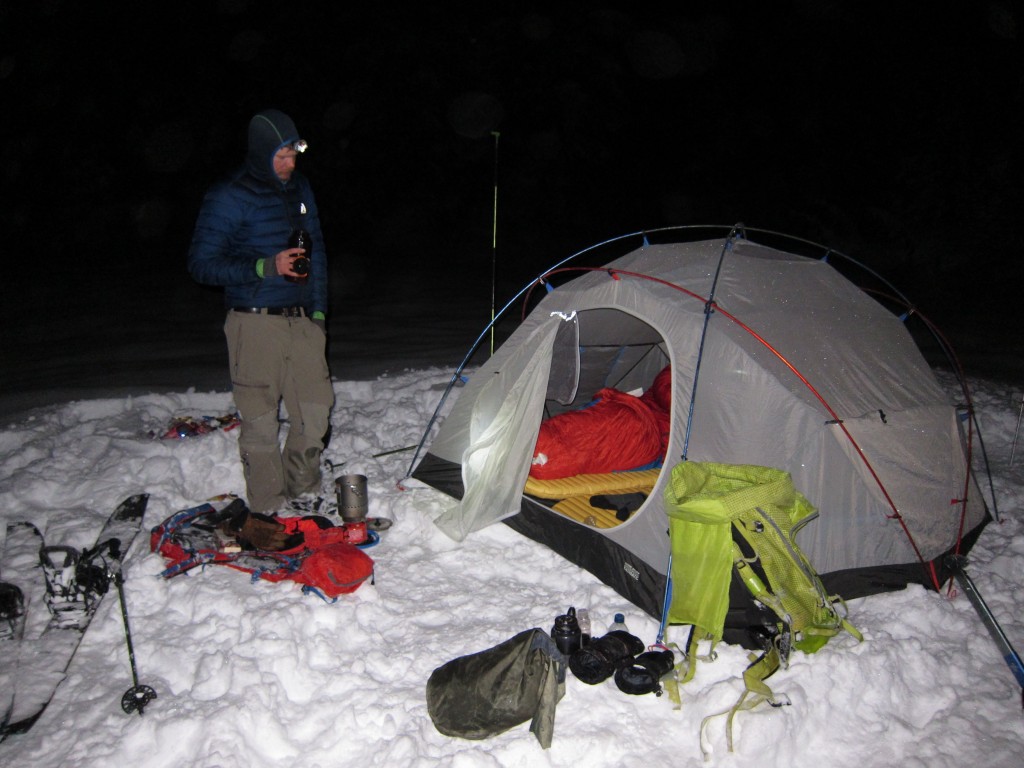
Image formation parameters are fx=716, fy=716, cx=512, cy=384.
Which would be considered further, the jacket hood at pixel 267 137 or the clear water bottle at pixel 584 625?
the jacket hood at pixel 267 137

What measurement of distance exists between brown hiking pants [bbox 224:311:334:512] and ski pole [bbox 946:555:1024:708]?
12.1ft

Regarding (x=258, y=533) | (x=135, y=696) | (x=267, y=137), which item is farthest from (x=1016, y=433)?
(x=135, y=696)

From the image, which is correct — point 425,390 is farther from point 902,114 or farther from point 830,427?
point 902,114

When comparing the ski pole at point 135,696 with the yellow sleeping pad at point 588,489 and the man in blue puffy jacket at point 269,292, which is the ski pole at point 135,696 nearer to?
the man in blue puffy jacket at point 269,292

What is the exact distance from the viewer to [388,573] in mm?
3949

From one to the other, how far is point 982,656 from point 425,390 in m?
4.74

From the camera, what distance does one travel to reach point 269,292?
4199mm

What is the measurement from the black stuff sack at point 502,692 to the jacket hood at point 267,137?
115 inches

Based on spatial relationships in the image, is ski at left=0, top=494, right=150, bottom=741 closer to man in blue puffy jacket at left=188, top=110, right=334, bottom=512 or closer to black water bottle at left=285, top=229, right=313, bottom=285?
Answer: man in blue puffy jacket at left=188, top=110, right=334, bottom=512

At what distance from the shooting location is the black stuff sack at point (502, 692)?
2803 millimetres

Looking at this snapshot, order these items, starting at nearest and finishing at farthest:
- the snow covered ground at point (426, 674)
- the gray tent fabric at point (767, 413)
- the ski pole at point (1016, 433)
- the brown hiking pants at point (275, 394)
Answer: the snow covered ground at point (426, 674), the gray tent fabric at point (767, 413), the brown hiking pants at point (275, 394), the ski pole at point (1016, 433)

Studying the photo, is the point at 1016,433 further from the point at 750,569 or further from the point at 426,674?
the point at 426,674

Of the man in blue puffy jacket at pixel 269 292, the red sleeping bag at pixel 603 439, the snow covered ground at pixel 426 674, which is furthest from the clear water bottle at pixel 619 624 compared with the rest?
the man in blue puffy jacket at pixel 269 292

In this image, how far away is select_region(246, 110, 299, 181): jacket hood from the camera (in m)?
3.98
